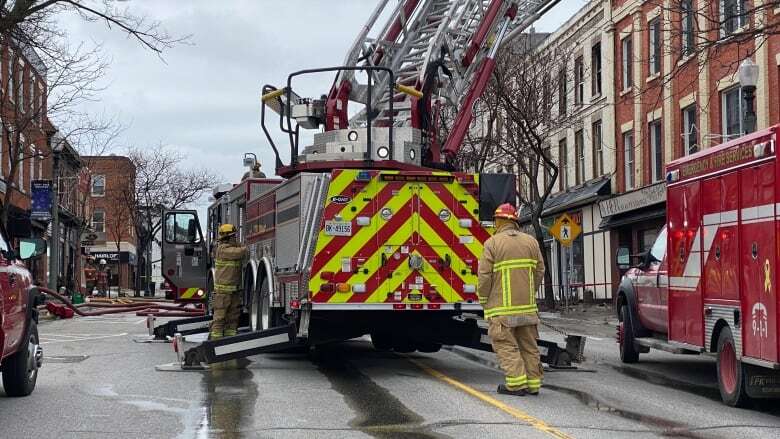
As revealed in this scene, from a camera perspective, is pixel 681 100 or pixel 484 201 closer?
pixel 484 201

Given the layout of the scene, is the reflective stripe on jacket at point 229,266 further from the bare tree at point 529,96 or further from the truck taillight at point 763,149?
the bare tree at point 529,96

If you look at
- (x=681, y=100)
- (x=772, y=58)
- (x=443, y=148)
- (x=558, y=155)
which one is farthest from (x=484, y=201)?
(x=558, y=155)

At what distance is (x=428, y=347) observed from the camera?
1483cm

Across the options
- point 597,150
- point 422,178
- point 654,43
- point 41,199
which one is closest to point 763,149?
point 422,178

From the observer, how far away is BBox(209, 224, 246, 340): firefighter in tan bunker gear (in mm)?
14734

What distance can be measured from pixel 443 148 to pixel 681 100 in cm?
1841

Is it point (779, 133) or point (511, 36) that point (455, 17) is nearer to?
point (511, 36)

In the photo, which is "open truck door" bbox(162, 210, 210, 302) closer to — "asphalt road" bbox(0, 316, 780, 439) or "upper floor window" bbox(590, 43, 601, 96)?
"asphalt road" bbox(0, 316, 780, 439)

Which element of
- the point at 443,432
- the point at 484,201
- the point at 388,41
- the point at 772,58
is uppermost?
the point at 772,58

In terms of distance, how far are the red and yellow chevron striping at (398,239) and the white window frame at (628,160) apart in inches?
935

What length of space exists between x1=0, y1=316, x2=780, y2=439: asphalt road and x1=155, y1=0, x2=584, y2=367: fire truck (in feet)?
1.84

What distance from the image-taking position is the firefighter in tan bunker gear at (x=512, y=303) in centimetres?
1051

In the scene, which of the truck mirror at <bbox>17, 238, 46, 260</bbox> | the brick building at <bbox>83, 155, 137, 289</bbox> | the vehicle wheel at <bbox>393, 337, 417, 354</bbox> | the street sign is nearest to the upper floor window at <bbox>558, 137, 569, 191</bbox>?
the street sign

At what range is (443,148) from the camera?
1470 centimetres
